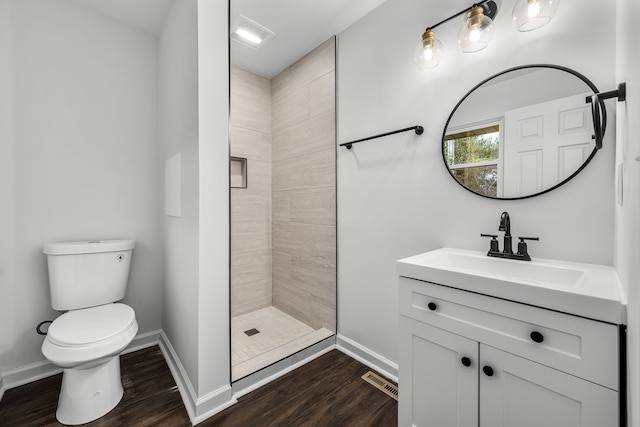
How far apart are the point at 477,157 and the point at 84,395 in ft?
7.62

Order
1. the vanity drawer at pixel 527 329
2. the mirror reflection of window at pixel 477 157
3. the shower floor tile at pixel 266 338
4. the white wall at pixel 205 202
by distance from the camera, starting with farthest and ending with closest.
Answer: the shower floor tile at pixel 266 338 → the white wall at pixel 205 202 → the mirror reflection of window at pixel 477 157 → the vanity drawer at pixel 527 329

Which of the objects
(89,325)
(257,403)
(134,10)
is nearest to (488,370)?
(257,403)

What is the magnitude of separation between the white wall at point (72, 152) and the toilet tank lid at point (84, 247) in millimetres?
192

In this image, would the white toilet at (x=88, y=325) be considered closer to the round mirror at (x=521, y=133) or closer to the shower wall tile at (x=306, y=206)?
the shower wall tile at (x=306, y=206)

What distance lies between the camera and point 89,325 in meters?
1.46

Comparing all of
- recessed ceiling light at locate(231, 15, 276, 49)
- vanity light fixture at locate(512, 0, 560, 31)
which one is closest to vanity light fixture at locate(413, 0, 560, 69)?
vanity light fixture at locate(512, 0, 560, 31)

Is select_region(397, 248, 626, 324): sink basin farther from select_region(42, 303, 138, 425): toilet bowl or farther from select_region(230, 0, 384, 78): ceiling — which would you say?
select_region(230, 0, 384, 78): ceiling

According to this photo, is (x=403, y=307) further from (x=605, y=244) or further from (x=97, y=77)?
(x=97, y=77)

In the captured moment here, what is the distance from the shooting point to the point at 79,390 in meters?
1.38

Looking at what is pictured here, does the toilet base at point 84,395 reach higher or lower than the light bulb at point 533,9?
lower

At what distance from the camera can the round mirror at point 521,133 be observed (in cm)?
109

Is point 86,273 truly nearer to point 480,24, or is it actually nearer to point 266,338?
point 266,338

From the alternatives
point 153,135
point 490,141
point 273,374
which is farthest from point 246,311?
point 490,141

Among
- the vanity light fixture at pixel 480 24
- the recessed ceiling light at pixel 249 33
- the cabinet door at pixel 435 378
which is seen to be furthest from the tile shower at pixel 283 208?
the cabinet door at pixel 435 378
